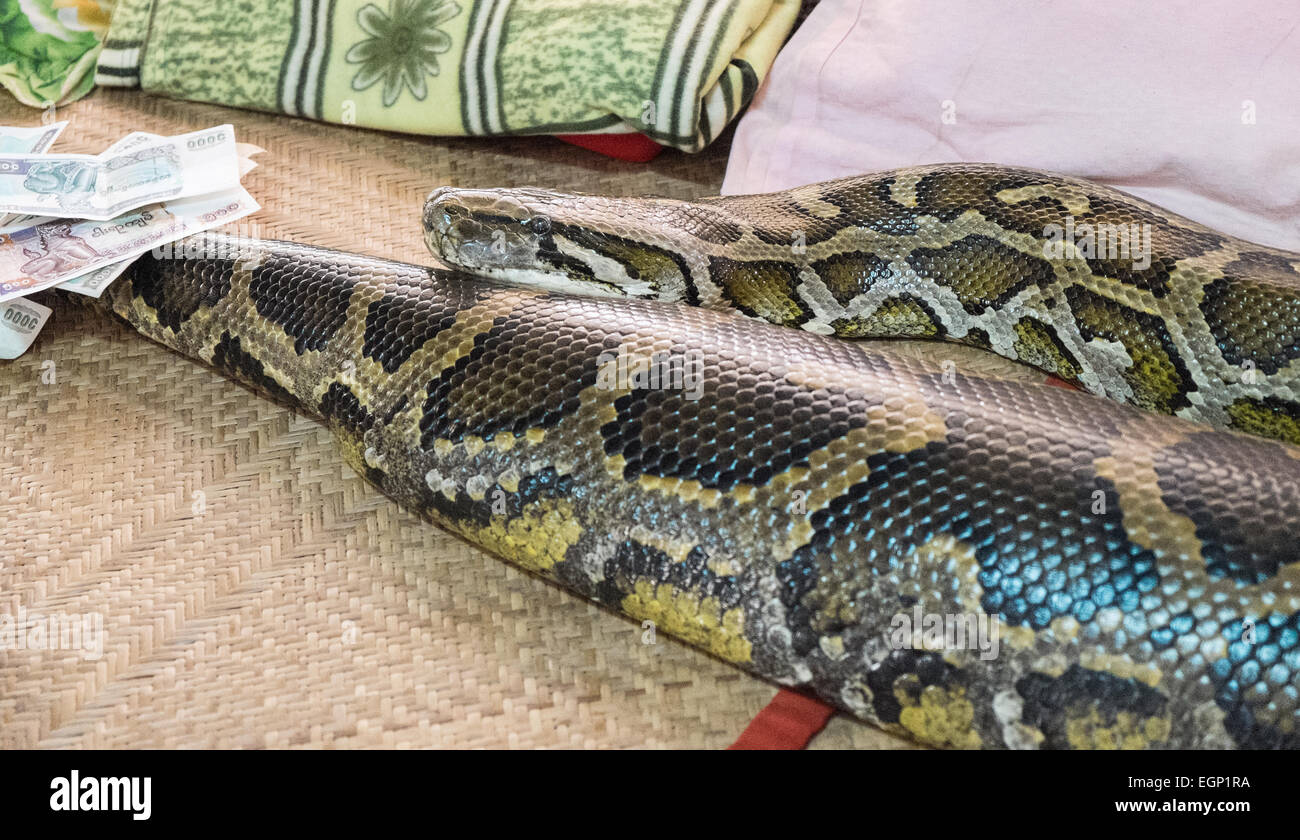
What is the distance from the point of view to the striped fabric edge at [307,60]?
2795mm

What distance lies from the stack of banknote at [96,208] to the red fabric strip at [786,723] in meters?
1.51

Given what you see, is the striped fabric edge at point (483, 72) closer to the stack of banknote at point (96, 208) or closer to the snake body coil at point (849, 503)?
the stack of banknote at point (96, 208)

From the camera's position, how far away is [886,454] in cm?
146

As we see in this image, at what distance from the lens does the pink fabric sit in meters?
2.05

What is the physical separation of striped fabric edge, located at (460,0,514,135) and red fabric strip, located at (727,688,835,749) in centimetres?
164

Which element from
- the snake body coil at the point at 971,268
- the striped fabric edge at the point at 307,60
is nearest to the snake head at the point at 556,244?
the snake body coil at the point at 971,268

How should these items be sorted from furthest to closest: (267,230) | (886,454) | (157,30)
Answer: (157,30) < (267,230) < (886,454)

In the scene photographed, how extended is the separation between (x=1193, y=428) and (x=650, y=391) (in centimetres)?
78

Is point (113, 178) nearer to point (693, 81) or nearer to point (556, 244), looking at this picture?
point (556, 244)

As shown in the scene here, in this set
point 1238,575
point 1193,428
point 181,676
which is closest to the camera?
point 1238,575
